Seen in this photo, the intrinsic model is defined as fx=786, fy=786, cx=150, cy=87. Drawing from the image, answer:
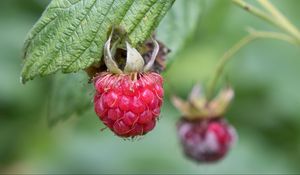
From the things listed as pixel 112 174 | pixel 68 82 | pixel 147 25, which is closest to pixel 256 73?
pixel 112 174

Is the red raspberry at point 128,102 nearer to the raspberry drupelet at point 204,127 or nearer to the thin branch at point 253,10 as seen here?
the thin branch at point 253,10

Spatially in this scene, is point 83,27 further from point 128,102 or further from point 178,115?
point 178,115

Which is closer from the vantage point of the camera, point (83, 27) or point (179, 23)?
point (83, 27)

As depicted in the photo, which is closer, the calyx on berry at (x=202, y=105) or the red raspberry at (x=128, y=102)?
the red raspberry at (x=128, y=102)

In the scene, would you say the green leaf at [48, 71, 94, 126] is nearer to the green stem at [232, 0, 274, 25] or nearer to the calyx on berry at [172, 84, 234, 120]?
the calyx on berry at [172, 84, 234, 120]

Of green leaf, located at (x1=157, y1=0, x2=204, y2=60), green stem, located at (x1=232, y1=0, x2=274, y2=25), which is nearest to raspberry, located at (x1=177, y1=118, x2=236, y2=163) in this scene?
green leaf, located at (x1=157, y1=0, x2=204, y2=60)

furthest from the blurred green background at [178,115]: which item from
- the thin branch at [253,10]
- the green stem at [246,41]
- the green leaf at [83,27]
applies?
the green leaf at [83,27]

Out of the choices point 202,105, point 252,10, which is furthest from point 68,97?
point 252,10
